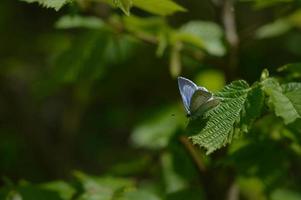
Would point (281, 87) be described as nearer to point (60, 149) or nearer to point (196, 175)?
point (196, 175)

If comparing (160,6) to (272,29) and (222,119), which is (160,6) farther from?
(272,29)

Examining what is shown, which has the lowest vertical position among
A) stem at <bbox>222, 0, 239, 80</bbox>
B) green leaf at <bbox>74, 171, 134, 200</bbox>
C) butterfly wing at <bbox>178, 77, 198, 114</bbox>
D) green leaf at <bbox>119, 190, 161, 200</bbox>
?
butterfly wing at <bbox>178, 77, 198, 114</bbox>

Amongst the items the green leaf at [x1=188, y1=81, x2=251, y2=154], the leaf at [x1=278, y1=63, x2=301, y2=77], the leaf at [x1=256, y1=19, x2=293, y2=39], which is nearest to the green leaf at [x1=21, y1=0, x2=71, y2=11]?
the green leaf at [x1=188, y1=81, x2=251, y2=154]

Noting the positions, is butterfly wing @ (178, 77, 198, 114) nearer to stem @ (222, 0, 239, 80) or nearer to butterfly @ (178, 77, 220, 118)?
butterfly @ (178, 77, 220, 118)

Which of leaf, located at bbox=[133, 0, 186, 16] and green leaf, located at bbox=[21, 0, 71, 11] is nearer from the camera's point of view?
green leaf, located at bbox=[21, 0, 71, 11]

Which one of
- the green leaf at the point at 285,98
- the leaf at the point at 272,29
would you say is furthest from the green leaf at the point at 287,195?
the green leaf at the point at 285,98

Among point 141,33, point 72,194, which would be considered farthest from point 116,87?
point 72,194

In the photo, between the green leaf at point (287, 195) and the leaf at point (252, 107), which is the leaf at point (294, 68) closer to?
the leaf at point (252, 107)
